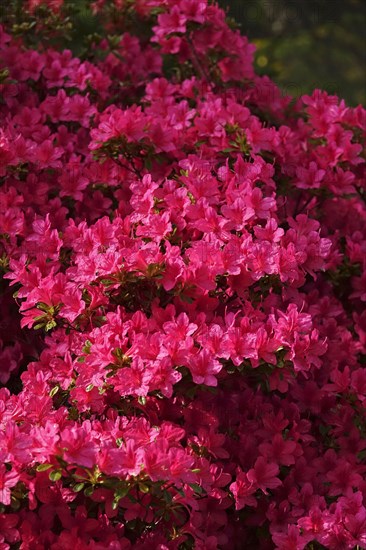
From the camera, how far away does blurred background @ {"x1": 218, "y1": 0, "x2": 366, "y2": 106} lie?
39.9 ft

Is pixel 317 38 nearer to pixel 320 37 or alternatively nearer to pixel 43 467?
pixel 320 37

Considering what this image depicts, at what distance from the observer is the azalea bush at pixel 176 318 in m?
2.24

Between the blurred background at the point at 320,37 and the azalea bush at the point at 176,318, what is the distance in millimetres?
9018

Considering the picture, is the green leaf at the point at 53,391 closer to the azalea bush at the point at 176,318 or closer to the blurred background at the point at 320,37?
the azalea bush at the point at 176,318

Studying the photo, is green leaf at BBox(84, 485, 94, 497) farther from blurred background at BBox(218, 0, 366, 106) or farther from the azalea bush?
blurred background at BBox(218, 0, 366, 106)

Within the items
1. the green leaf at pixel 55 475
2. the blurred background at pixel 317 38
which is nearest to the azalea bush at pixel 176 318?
the green leaf at pixel 55 475

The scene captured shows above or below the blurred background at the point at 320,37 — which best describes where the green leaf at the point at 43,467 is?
above

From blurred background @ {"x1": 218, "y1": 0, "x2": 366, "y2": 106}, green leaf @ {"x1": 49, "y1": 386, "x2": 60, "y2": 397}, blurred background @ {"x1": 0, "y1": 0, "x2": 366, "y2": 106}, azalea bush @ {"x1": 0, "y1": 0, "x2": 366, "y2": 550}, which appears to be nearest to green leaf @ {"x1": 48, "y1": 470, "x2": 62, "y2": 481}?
azalea bush @ {"x1": 0, "y1": 0, "x2": 366, "y2": 550}

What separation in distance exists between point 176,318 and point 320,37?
11.3 m

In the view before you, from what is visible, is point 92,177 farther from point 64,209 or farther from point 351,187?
point 351,187

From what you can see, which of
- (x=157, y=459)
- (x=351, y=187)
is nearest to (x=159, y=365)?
(x=157, y=459)

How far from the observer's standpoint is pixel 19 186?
2.89 m

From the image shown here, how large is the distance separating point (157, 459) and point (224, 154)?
1.22 metres

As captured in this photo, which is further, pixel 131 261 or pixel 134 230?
pixel 134 230
